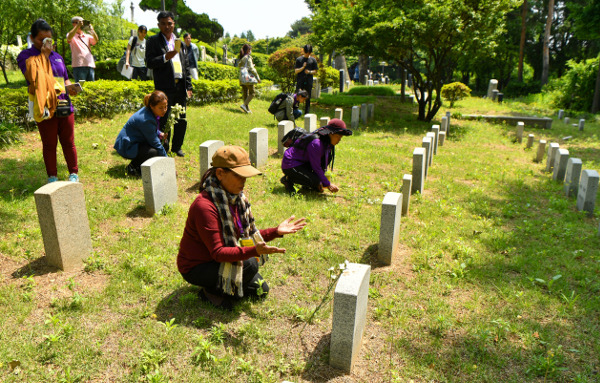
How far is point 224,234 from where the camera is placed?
3537 mm

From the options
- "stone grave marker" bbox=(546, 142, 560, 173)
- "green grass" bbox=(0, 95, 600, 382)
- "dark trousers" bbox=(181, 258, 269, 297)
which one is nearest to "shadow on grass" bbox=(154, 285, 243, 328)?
"green grass" bbox=(0, 95, 600, 382)

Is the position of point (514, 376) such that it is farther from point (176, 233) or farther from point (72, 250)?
point (72, 250)

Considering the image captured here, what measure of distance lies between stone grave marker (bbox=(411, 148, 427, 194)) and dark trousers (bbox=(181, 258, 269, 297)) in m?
4.17

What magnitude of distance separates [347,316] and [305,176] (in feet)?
12.7

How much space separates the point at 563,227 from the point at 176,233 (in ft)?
19.5

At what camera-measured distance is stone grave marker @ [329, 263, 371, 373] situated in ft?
10.2

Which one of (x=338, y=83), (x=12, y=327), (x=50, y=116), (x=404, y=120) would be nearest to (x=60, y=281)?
(x=12, y=327)

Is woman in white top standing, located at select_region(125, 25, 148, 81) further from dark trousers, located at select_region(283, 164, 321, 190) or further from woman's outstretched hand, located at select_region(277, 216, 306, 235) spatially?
woman's outstretched hand, located at select_region(277, 216, 306, 235)

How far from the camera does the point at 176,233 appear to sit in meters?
5.37

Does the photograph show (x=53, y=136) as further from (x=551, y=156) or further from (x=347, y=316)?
(x=551, y=156)

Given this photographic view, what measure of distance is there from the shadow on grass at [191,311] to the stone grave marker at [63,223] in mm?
1216

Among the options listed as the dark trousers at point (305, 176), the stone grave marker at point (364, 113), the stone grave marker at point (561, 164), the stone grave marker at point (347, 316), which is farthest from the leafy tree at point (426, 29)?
the stone grave marker at point (347, 316)

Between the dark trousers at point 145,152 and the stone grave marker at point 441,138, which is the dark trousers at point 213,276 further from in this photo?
the stone grave marker at point 441,138

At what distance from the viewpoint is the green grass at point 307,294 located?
3.31 meters
